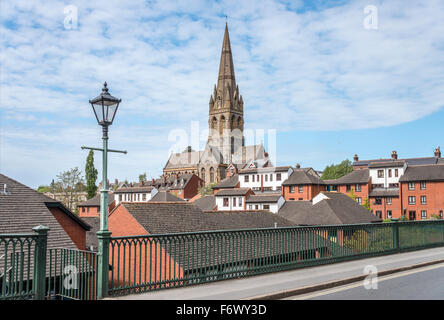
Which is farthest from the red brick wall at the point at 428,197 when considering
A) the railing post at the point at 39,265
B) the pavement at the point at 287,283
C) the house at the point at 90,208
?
the railing post at the point at 39,265

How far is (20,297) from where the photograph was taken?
7715mm

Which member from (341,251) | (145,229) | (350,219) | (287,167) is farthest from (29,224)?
(287,167)

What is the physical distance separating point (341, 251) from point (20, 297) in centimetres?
1015

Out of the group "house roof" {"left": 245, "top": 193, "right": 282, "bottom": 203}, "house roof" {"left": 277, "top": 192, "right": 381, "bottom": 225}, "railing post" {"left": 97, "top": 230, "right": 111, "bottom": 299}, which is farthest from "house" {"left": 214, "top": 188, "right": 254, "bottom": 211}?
"railing post" {"left": 97, "top": 230, "right": 111, "bottom": 299}

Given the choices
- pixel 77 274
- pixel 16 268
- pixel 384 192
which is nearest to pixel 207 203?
pixel 384 192

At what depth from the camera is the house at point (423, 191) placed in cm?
6894

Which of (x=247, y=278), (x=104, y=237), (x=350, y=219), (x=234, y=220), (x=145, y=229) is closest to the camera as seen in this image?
(x=104, y=237)

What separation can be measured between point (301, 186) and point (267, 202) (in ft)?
46.7

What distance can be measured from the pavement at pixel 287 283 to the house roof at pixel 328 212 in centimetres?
3793

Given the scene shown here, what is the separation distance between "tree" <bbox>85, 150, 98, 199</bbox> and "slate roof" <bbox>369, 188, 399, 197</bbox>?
200ft

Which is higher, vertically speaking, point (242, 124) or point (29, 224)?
point (242, 124)

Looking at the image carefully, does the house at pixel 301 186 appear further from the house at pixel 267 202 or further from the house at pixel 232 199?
the house at pixel 267 202

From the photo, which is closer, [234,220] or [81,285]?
[81,285]
